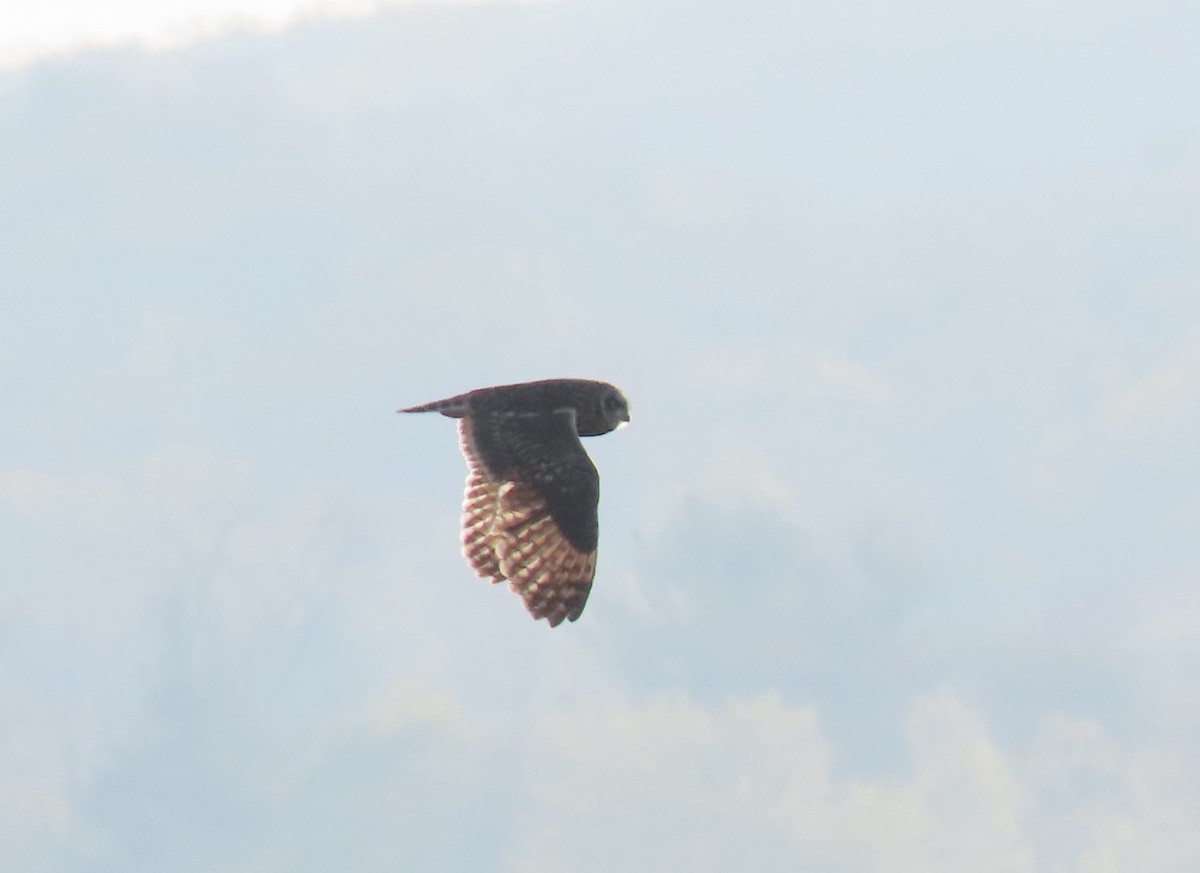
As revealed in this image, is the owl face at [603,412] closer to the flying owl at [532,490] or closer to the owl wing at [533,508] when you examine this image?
the flying owl at [532,490]

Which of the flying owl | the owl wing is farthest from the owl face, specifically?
the owl wing

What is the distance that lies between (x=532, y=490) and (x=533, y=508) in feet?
0.67

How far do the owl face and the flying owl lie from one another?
0.02 metres

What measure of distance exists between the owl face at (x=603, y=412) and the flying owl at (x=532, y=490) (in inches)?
0.9

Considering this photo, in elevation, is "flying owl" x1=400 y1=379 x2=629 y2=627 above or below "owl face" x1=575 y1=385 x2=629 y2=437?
below

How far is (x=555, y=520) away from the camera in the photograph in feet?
65.8

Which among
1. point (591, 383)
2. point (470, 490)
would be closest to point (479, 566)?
point (470, 490)

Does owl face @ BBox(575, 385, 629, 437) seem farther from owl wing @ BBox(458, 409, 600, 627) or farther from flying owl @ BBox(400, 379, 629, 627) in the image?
owl wing @ BBox(458, 409, 600, 627)

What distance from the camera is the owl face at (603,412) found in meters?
21.2

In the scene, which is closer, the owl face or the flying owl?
the flying owl

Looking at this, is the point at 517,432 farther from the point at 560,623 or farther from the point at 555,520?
the point at 560,623

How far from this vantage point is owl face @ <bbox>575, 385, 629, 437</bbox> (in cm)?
2123

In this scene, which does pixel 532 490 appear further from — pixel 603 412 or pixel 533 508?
pixel 603 412

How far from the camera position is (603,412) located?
21297 mm
